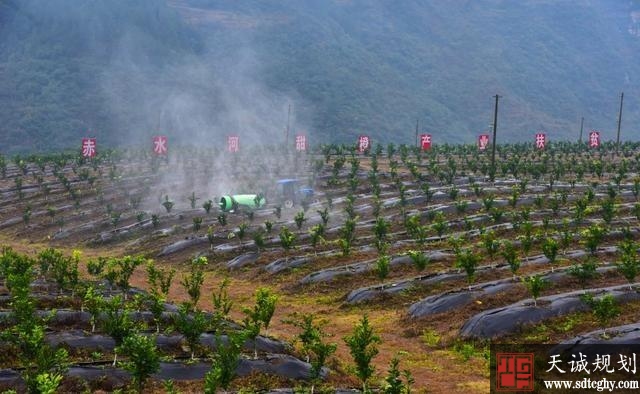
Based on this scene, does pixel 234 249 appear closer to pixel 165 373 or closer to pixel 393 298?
pixel 393 298

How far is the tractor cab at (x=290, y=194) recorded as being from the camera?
43375 mm

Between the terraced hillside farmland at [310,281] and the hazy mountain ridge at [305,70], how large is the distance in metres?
53.6

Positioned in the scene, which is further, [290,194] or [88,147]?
[88,147]

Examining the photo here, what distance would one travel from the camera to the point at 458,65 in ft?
477

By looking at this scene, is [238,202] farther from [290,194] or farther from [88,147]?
[88,147]

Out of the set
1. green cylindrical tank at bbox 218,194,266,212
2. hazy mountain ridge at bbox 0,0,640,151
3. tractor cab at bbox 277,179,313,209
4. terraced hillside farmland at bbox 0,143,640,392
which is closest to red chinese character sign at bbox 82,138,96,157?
terraced hillside farmland at bbox 0,143,640,392

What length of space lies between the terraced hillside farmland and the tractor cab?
2.56 ft

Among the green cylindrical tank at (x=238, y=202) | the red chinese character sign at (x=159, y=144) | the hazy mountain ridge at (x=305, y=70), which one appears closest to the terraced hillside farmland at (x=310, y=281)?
the green cylindrical tank at (x=238, y=202)

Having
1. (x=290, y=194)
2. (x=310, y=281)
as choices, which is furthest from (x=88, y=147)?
(x=310, y=281)

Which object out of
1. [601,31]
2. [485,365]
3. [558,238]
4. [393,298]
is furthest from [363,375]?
[601,31]

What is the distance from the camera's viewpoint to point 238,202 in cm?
4109

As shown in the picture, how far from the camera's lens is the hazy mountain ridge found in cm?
10488

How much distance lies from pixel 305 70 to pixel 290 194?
3412 inches

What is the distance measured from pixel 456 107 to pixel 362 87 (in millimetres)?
21160
